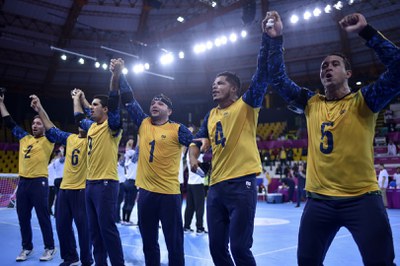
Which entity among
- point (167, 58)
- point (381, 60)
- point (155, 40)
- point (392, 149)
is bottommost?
point (392, 149)

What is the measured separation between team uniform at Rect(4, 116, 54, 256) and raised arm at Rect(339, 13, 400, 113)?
504 cm

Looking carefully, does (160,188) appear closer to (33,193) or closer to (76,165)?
(76,165)

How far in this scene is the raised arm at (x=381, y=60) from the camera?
2.29 meters

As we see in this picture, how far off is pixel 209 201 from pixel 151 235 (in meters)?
0.85

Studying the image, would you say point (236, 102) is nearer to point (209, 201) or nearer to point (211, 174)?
point (211, 174)

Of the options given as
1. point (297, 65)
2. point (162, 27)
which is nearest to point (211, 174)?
point (162, 27)

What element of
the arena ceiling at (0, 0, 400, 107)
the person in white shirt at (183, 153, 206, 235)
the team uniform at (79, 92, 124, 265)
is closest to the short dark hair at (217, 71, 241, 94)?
the team uniform at (79, 92, 124, 265)

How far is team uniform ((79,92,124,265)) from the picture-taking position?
405 centimetres

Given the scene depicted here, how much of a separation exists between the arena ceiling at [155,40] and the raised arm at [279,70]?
13702mm

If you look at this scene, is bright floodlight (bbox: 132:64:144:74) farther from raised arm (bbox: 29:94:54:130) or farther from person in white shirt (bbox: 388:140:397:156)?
raised arm (bbox: 29:94:54:130)

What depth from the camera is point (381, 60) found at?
94.0 inches

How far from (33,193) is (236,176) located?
12.8ft

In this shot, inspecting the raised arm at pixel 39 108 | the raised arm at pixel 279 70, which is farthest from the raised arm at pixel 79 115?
the raised arm at pixel 279 70

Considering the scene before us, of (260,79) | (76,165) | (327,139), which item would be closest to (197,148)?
(260,79)
